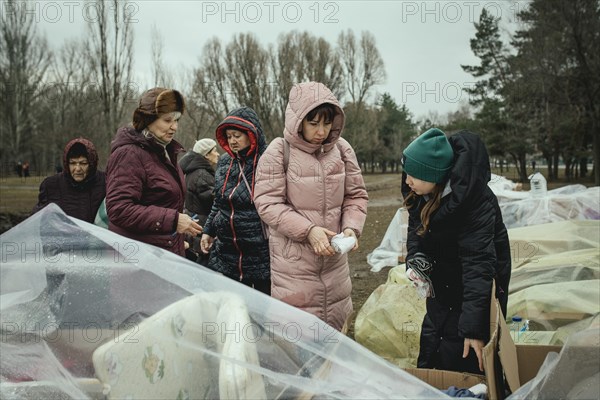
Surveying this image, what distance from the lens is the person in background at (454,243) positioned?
6.09 feet

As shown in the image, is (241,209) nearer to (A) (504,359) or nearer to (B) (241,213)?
(B) (241,213)

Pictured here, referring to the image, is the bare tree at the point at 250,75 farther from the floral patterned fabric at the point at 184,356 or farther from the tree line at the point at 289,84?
the floral patterned fabric at the point at 184,356

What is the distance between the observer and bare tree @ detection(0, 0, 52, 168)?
1934 cm

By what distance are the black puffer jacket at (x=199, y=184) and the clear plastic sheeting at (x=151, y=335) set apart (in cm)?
253

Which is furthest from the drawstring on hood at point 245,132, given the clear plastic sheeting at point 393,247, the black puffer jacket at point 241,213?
the clear plastic sheeting at point 393,247

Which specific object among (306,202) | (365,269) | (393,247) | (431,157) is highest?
(431,157)

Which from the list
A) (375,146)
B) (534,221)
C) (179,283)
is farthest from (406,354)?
(375,146)

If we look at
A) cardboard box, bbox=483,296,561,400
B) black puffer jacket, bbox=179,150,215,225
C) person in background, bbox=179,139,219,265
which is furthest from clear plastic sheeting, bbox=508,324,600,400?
black puffer jacket, bbox=179,150,215,225

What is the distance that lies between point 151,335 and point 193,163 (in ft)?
9.67

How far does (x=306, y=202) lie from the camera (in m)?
2.38

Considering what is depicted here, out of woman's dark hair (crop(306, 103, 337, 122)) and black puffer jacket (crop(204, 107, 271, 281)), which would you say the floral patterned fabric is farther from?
black puffer jacket (crop(204, 107, 271, 281))

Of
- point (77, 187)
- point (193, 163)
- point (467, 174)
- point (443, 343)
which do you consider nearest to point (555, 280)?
point (443, 343)

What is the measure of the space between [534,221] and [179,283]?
5.77 m

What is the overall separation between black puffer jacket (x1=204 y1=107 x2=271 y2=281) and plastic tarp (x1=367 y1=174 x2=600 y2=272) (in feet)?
11.7
